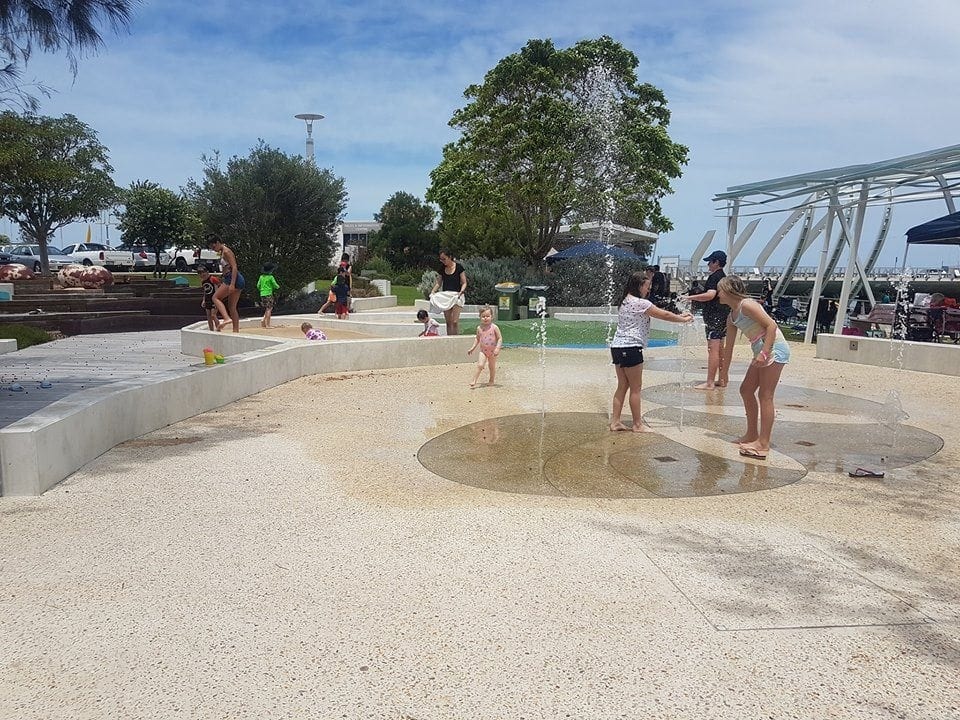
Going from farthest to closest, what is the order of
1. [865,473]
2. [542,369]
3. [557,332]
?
[557,332], [542,369], [865,473]

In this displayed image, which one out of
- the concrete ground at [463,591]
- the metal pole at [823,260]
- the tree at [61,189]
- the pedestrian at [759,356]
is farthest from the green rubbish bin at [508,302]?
the tree at [61,189]

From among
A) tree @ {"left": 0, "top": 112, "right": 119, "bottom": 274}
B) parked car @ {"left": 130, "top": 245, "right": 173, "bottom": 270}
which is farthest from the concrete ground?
parked car @ {"left": 130, "top": 245, "right": 173, "bottom": 270}

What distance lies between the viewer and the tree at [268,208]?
63.9ft

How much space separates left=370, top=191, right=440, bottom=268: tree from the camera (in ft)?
155

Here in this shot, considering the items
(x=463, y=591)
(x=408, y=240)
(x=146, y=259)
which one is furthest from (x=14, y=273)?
(x=408, y=240)

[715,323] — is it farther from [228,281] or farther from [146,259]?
[146,259]

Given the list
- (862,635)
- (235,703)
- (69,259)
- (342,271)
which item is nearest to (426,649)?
(235,703)

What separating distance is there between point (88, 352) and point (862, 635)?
13.4m

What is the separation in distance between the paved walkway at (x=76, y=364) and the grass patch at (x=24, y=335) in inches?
7.4

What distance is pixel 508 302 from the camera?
20656 millimetres

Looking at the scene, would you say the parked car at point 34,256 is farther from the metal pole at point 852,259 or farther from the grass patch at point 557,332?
the metal pole at point 852,259

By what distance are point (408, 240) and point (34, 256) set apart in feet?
70.3

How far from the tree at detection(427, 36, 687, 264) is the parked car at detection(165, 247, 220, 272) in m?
12.5

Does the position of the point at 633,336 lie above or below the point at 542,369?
above
